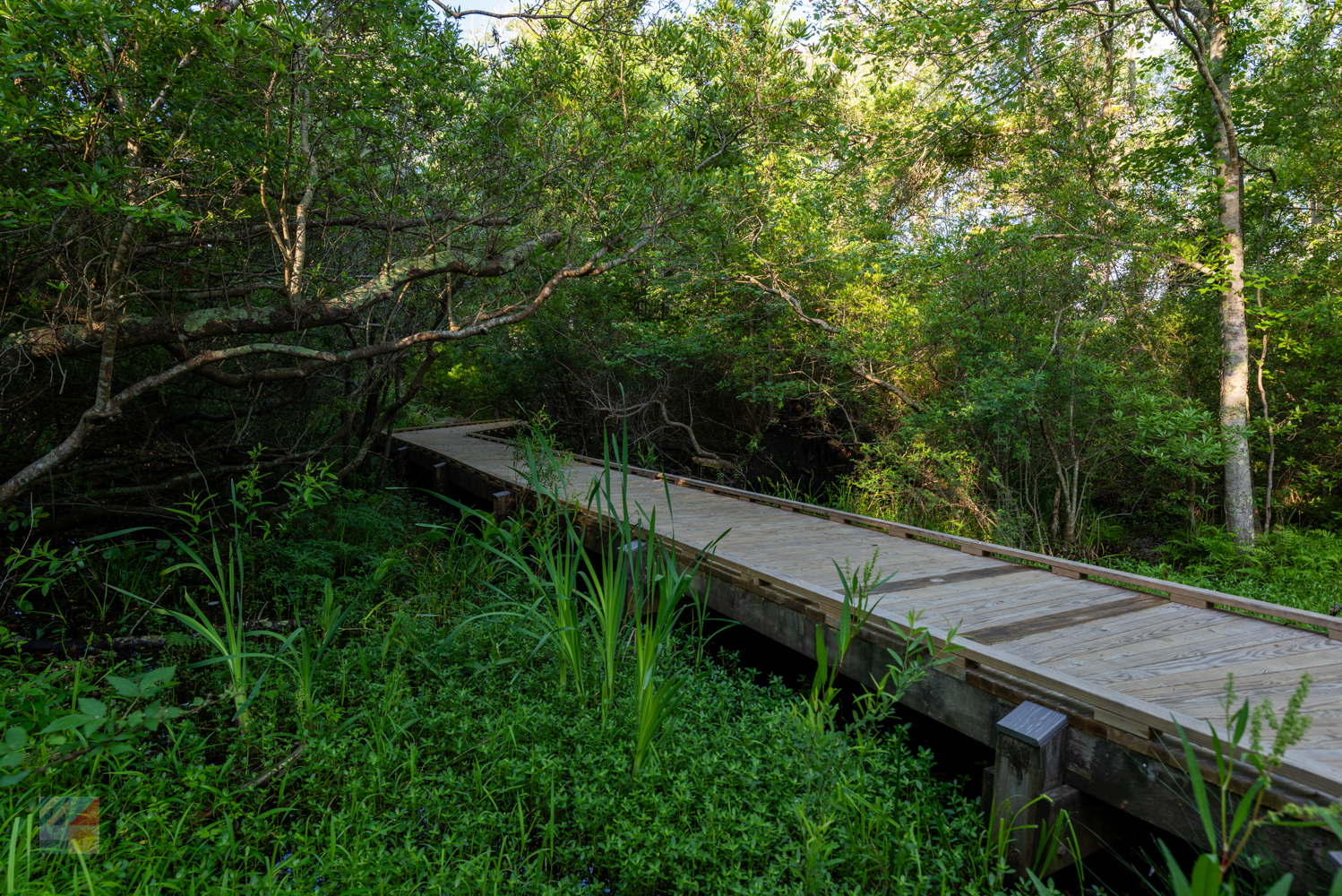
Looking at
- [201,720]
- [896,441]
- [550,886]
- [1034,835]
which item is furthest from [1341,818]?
[896,441]

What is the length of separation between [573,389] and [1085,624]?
9.06 m

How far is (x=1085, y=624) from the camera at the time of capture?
339cm

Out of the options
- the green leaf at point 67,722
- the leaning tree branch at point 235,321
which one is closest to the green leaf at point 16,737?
the green leaf at point 67,722

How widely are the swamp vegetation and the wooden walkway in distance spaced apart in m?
0.25

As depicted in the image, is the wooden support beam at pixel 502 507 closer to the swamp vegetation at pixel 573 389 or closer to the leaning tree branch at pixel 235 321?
the swamp vegetation at pixel 573 389

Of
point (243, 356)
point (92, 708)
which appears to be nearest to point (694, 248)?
point (243, 356)

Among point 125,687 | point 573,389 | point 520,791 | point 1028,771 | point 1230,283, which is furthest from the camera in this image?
point 573,389

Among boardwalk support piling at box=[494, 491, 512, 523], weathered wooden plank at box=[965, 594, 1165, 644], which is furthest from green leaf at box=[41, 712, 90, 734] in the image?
boardwalk support piling at box=[494, 491, 512, 523]

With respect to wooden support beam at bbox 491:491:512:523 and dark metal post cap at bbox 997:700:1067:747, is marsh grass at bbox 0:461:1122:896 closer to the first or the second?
dark metal post cap at bbox 997:700:1067:747

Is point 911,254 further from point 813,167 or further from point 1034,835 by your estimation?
point 1034,835

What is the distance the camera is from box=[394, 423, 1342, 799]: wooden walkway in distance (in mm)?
2434

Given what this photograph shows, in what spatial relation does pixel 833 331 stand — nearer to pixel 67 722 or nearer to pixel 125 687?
pixel 125 687

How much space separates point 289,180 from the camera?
434 cm

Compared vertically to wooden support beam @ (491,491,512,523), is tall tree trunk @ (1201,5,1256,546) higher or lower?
higher
